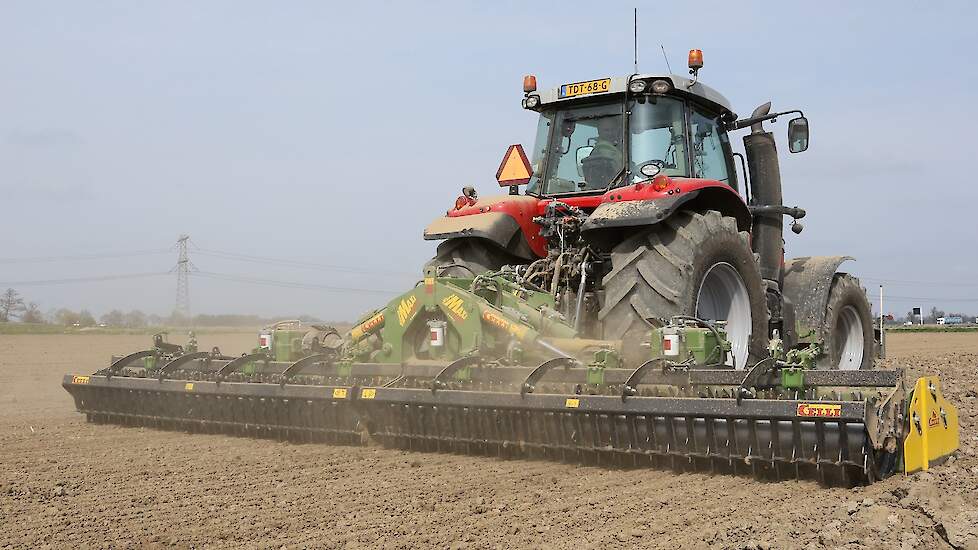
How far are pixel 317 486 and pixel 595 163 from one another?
11.2 ft

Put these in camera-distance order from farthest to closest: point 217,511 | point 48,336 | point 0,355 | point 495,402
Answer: point 48,336, point 0,355, point 495,402, point 217,511

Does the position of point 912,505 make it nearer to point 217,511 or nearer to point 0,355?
point 217,511

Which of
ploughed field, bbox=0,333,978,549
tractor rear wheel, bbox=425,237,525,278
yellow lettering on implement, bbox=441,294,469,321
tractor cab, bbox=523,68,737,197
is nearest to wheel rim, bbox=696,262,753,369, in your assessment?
tractor cab, bbox=523,68,737,197

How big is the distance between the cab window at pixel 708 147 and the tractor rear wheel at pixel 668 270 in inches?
35.4

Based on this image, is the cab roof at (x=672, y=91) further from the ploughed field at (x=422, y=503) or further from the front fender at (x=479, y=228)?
the ploughed field at (x=422, y=503)

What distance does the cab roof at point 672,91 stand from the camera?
22.0ft

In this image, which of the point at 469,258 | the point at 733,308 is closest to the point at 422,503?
the point at 469,258

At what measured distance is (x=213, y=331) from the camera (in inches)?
996

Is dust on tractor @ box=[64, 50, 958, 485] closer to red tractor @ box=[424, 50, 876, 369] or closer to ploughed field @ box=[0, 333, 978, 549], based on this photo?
red tractor @ box=[424, 50, 876, 369]

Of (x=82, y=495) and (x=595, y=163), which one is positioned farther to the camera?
(x=595, y=163)

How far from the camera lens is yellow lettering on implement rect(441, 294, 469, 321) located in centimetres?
561

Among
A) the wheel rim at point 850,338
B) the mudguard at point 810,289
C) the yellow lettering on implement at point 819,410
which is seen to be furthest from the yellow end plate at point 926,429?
the wheel rim at point 850,338

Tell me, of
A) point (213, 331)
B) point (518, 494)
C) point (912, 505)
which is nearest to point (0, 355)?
point (213, 331)

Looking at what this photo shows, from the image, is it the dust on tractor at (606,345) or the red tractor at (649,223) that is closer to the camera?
the dust on tractor at (606,345)
